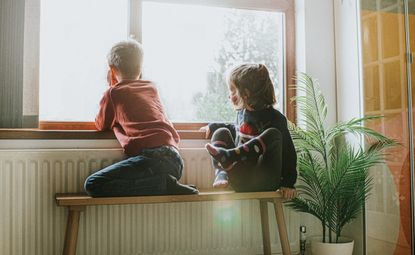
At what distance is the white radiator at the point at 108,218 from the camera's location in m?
2.62

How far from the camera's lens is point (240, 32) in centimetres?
334

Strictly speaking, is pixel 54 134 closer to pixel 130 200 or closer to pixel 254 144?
pixel 130 200

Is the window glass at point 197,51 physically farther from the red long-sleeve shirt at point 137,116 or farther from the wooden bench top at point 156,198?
the wooden bench top at point 156,198

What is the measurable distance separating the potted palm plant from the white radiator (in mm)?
275

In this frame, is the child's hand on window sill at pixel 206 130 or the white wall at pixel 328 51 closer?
the child's hand on window sill at pixel 206 130

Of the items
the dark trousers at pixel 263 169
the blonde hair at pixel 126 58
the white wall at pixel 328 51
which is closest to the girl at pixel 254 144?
the dark trousers at pixel 263 169

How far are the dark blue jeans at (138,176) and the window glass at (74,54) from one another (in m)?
0.66

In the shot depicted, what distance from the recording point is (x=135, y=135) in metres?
2.64

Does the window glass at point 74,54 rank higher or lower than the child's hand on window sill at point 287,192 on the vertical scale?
higher

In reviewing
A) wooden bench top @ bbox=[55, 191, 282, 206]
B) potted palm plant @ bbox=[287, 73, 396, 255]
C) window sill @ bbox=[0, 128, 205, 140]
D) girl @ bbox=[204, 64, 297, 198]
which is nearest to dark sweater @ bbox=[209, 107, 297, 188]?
girl @ bbox=[204, 64, 297, 198]

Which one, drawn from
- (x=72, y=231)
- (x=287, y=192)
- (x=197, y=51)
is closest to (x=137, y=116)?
(x=72, y=231)

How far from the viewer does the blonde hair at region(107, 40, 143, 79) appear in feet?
9.04

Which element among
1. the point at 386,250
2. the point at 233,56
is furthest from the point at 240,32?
the point at 386,250

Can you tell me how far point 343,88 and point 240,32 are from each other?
783 millimetres
